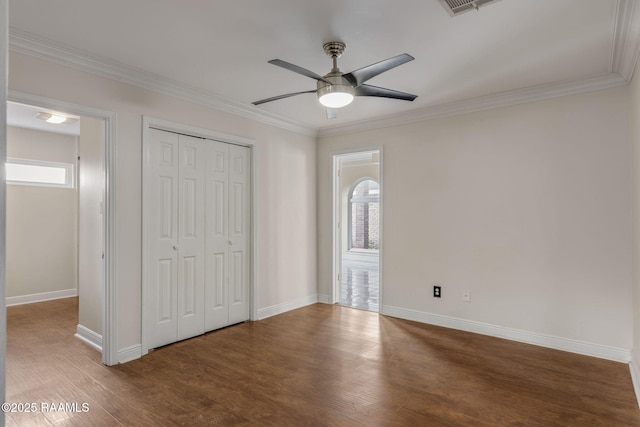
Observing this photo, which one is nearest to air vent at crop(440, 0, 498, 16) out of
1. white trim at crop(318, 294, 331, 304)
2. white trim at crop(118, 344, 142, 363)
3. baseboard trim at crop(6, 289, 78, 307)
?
white trim at crop(118, 344, 142, 363)

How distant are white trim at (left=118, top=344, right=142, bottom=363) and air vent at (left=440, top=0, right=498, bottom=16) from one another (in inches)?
143

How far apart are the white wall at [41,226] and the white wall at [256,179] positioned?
3.22 metres

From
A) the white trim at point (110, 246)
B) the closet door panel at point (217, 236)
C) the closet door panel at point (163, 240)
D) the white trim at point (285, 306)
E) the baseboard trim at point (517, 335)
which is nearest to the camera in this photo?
the white trim at point (110, 246)

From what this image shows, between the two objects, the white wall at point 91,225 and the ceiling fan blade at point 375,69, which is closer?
the ceiling fan blade at point 375,69

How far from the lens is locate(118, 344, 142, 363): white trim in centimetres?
312

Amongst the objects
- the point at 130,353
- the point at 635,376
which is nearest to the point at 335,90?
the point at 130,353

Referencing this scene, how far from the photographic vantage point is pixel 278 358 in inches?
127

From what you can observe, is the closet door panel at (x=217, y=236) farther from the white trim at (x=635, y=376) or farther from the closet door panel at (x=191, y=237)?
the white trim at (x=635, y=376)

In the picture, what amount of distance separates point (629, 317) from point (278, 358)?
3111 mm

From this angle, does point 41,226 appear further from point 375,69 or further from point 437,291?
point 437,291

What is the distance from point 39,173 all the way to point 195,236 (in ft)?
11.6

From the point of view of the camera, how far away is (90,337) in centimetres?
362

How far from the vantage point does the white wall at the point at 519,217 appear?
126 inches

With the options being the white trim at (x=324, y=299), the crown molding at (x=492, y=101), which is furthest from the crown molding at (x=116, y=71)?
the white trim at (x=324, y=299)
